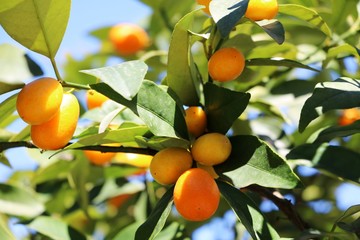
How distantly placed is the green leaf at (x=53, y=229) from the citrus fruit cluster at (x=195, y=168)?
0.37m

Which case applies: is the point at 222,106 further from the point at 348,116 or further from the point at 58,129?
the point at 348,116

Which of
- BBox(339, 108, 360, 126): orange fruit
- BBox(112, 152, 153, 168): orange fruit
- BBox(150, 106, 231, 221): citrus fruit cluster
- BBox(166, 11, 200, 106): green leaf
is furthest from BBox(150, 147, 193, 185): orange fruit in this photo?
BBox(339, 108, 360, 126): orange fruit

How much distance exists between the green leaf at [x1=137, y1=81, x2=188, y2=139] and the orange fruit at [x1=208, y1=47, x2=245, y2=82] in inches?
3.2

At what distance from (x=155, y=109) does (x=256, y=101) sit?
414mm

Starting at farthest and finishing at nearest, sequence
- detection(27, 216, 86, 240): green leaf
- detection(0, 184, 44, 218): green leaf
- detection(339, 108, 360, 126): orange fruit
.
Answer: detection(339, 108, 360, 126): orange fruit → detection(0, 184, 44, 218): green leaf → detection(27, 216, 86, 240): green leaf

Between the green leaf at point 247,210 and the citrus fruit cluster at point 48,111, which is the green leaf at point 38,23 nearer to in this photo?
the citrus fruit cluster at point 48,111

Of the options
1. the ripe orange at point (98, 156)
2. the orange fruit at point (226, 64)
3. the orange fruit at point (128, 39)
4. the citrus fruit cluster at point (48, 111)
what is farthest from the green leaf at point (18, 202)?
the orange fruit at point (128, 39)

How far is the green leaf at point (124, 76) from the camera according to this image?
0.80 meters

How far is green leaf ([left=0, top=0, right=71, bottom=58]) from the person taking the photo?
91cm

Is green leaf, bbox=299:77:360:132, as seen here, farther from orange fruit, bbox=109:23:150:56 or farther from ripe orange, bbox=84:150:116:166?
orange fruit, bbox=109:23:150:56

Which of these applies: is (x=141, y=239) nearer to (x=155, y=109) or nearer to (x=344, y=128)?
(x=155, y=109)

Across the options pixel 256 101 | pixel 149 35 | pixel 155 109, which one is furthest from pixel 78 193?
pixel 149 35

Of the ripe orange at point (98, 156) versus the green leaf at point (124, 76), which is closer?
the green leaf at point (124, 76)

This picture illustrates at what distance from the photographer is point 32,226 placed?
4.14 feet
